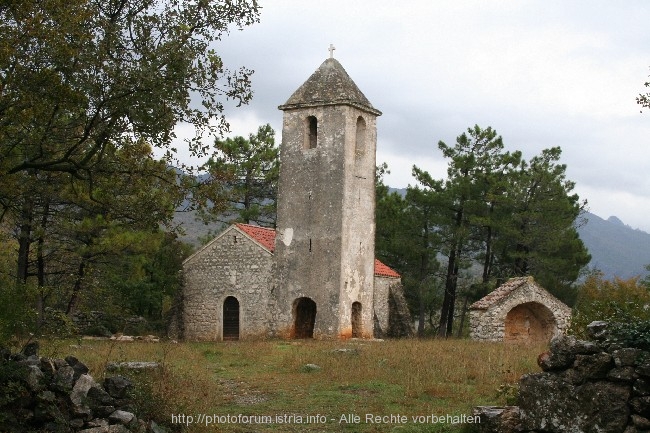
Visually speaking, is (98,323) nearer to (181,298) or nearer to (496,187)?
(181,298)

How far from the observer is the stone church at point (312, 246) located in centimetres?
3164

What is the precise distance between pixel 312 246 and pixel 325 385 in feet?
52.0

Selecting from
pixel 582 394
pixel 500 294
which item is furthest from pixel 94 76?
pixel 500 294

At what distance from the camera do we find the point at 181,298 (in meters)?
34.9

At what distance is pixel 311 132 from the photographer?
33.1 m

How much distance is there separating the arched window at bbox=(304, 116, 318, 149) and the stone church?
0.13ft

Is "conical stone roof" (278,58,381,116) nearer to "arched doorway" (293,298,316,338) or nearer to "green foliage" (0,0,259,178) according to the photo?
"arched doorway" (293,298,316,338)

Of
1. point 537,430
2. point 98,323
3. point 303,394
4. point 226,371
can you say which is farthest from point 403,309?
point 537,430

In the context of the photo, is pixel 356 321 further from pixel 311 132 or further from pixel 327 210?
pixel 311 132

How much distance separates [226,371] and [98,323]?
16.8 metres

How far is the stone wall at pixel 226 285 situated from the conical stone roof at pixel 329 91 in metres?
5.64

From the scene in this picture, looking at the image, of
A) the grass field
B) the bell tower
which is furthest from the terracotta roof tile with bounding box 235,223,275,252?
the grass field

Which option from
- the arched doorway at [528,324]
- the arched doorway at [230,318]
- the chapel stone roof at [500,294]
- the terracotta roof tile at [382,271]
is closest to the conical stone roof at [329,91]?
the terracotta roof tile at [382,271]

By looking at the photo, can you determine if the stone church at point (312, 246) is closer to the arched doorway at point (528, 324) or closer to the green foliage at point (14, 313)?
the arched doorway at point (528, 324)
